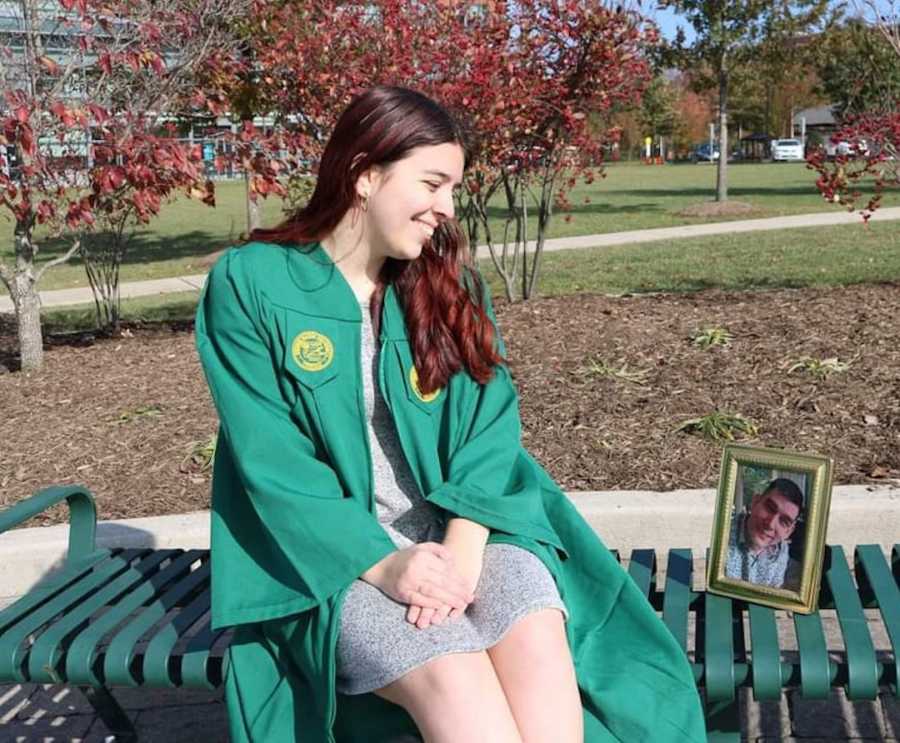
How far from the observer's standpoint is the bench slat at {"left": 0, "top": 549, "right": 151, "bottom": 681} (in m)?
2.76

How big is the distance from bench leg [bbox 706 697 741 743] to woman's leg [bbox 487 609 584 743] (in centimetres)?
48

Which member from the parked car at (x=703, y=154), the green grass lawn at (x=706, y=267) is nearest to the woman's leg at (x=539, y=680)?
the green grass lawn at (x=706, y=267)

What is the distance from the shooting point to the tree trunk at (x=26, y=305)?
263 inches

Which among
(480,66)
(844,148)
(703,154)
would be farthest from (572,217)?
(703,154)

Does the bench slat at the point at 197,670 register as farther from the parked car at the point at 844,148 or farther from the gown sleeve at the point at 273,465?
the parked car at the point at 844,148

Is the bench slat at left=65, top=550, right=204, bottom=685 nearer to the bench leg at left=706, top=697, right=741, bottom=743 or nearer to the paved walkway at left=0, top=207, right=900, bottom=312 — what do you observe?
the bench leg at left=706, top=697, right=741, bottom=743

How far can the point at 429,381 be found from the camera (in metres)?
2.73

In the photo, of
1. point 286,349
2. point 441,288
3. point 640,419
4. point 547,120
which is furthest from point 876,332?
point 286,349

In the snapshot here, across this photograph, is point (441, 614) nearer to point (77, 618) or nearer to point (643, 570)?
point (643, 570)

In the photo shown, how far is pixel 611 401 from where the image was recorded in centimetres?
515

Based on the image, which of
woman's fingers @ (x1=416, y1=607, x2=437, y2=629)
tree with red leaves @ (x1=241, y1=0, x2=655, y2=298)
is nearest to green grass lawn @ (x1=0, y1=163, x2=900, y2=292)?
tree with red leaves @ (x1=241, y1=0, x2=655, y2=298)

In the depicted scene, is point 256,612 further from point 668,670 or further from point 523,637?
point 668,670

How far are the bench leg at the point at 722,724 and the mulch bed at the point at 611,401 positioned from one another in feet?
5.73

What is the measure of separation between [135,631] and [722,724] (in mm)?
1404
